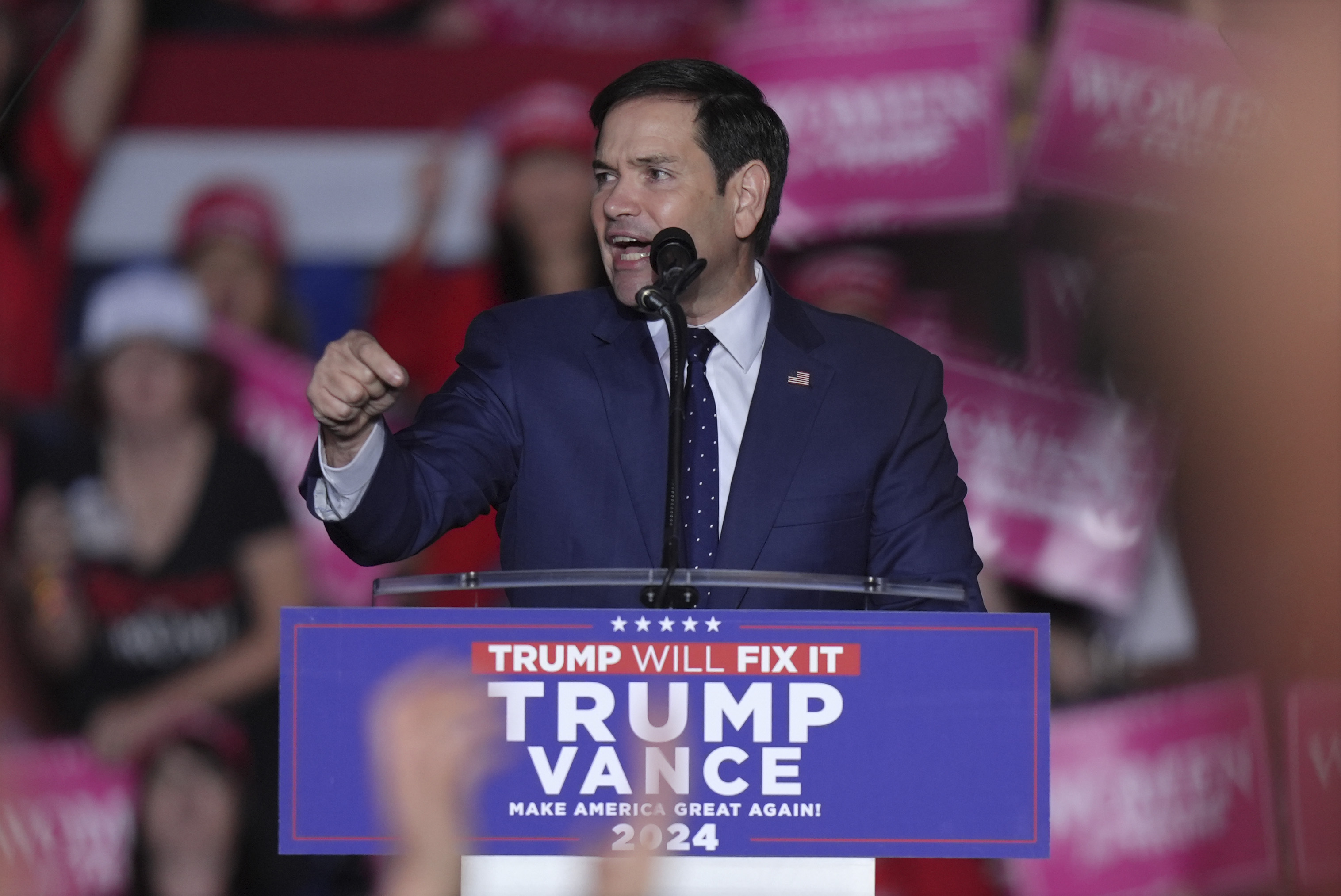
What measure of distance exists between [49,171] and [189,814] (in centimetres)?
163

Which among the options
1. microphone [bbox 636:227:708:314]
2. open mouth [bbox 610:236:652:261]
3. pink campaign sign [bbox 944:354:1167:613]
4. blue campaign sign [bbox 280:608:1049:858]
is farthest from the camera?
pink campaign sign [bbox 944:354:1167:613]

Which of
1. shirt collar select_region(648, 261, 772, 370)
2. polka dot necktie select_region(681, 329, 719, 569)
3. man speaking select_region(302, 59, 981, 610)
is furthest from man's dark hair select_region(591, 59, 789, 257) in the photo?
polka dot necktie select_region(681, 329, 719, 569)

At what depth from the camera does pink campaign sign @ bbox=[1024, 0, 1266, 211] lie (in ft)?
12.4

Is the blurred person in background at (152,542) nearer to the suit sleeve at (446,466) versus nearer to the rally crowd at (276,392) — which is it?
the rally crowd at (276,392)

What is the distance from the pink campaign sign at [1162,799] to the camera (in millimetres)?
3820

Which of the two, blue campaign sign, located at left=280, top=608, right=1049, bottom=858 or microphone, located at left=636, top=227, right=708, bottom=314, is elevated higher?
microphone, located at left=636, top=227, right=708, bottom=314

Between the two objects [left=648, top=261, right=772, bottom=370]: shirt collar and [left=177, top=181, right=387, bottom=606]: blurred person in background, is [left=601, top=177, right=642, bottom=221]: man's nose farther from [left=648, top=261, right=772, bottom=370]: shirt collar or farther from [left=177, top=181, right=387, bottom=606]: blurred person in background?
[left=177, top=181, right=387, bottom=606]: blurred person in background

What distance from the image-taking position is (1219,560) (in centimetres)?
383

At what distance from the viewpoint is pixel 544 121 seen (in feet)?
12.5

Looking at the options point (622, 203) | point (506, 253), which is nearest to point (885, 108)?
point (506, 253)

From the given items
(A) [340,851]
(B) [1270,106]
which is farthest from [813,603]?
(B) [1270,106]

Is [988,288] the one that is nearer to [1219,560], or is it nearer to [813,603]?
[1219,560]

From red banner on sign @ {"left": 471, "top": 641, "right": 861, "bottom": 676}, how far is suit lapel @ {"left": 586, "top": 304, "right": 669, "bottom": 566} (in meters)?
0.28

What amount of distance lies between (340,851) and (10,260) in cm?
298
